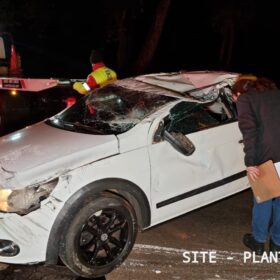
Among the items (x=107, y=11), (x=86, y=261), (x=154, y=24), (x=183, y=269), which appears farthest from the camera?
(x=107, y=11)

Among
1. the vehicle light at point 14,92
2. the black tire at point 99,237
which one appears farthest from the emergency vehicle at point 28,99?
the black tire at point 99,237

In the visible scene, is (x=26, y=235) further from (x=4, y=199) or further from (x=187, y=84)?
(x=187, y=84)

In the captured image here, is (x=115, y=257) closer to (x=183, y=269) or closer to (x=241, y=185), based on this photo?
(x=183, y=269)

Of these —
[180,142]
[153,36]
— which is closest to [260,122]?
[180,142]

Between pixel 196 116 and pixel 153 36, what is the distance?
38.3ft

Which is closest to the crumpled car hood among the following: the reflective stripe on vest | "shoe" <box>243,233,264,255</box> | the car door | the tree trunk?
the car door

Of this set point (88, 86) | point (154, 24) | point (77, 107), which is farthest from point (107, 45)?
point (77, 107)

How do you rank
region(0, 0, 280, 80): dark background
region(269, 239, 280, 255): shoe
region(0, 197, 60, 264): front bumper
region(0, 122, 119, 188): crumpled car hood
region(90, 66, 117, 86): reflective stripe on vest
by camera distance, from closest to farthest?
region(0, 197, 60, 264): front bumper
region(0, 122, 119, 188): crumpled car hood
region(269, 239, 280, 255): shoe
region(90, 66, 117, 86): reflective stripe on vest
region(0, 0, 280, 80): dark background

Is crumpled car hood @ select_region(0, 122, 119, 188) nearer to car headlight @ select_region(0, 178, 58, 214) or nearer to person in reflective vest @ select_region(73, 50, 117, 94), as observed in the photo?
car headlight @ select_region(0, 178, 58, 214)

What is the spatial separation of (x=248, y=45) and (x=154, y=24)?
14699 millimetres

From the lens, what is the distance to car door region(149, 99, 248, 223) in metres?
3.91

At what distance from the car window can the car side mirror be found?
13 cm

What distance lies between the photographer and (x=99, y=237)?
3668mm

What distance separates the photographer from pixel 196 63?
23750 millimetres
